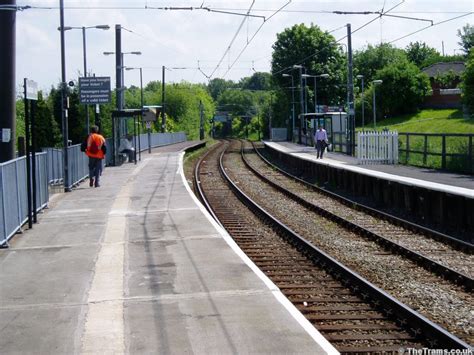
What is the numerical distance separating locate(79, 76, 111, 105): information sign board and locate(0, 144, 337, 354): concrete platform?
18327 millimetres

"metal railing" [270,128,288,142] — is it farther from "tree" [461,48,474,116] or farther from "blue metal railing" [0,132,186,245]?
"blue metal railing" [0,132,186,245]

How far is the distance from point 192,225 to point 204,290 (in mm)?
5721

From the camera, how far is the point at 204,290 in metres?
8.73

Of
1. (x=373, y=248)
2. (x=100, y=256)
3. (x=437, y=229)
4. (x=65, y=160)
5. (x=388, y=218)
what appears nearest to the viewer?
(x=100, y=256)

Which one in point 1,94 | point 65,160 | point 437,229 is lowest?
point 437,229

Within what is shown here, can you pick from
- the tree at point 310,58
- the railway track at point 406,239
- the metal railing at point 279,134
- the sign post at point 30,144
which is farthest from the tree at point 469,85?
the metal railing at point 279,134

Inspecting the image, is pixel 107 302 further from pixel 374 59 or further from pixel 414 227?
pixel 374 59

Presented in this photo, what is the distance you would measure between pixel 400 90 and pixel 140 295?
88.6 metres

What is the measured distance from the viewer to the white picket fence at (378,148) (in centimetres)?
3161

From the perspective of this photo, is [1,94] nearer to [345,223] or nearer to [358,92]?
[345,223]

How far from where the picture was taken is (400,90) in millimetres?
93625

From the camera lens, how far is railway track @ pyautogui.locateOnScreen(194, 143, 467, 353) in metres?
7.65

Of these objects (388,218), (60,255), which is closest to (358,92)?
(388,218)

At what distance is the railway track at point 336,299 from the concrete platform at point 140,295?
0.67m
